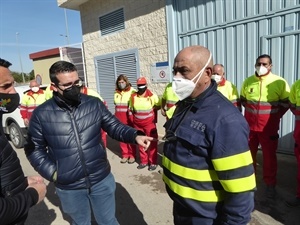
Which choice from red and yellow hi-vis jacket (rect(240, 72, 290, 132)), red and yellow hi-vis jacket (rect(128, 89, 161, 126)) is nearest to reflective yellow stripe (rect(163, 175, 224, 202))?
red and yellow hi-vis jacket (rect(240, 72, 290, 132))

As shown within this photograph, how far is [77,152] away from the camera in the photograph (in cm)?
213

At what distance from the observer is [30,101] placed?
610 cm

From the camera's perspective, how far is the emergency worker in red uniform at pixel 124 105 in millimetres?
5336

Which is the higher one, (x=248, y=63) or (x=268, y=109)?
(x=248, y=63)

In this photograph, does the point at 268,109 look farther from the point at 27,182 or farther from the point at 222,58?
the point at 27,182

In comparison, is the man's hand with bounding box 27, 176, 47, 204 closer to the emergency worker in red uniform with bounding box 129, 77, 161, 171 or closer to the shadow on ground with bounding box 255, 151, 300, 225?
the shadow on ground with bounding box 255, 151, 300, 225

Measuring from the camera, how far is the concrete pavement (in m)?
3.19

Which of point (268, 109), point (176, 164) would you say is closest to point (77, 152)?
point (176, 164)

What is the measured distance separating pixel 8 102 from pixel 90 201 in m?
1.21

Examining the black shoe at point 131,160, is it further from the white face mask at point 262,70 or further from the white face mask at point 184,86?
the white face mask at point 184,86

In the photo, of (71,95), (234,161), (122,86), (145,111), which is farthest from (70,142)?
(122,86)

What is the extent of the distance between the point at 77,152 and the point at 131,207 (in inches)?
71.3

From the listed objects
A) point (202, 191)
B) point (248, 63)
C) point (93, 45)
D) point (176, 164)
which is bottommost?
point (202, 191)

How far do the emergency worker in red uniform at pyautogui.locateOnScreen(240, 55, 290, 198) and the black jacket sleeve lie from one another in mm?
3058
